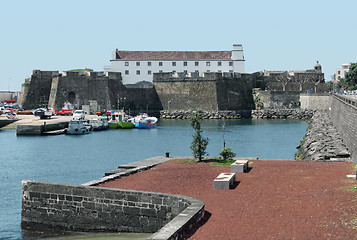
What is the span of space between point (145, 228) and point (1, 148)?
4044 cm

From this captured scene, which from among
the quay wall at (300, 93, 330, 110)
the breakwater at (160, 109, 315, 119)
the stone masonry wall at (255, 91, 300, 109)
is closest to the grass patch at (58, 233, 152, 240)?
the breakwater at (160, 109, 315, 119)

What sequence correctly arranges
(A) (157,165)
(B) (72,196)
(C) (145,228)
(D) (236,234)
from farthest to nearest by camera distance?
(A) (157,165) < (B) (72,196) < (C) (145,228) < (D) (236,234)

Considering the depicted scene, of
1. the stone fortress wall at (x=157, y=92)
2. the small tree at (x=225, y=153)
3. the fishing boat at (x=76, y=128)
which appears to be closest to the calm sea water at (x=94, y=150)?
the fishing boat at (x=76, y=128)

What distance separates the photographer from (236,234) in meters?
13.9

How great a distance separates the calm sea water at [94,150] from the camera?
32.6 meters

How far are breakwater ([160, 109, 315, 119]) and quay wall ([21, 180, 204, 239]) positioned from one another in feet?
259

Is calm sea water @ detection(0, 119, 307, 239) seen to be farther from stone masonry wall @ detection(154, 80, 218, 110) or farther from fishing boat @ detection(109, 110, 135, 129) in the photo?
stone masonry wall @ detection(154, 80, 218, 110)

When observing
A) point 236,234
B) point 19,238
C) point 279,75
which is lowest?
point 19,238

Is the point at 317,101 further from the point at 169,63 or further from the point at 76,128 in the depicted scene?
the point at 76,128

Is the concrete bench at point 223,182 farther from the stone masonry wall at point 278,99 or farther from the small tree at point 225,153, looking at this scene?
the stone masonry wall at point 278,99

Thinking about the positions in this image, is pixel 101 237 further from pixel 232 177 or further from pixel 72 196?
pixel 232 177

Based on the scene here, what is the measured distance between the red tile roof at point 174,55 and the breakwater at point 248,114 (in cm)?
1254

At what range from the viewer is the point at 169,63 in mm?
106688

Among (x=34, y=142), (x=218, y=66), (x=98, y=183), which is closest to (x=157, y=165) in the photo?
(x=98, y=183)
